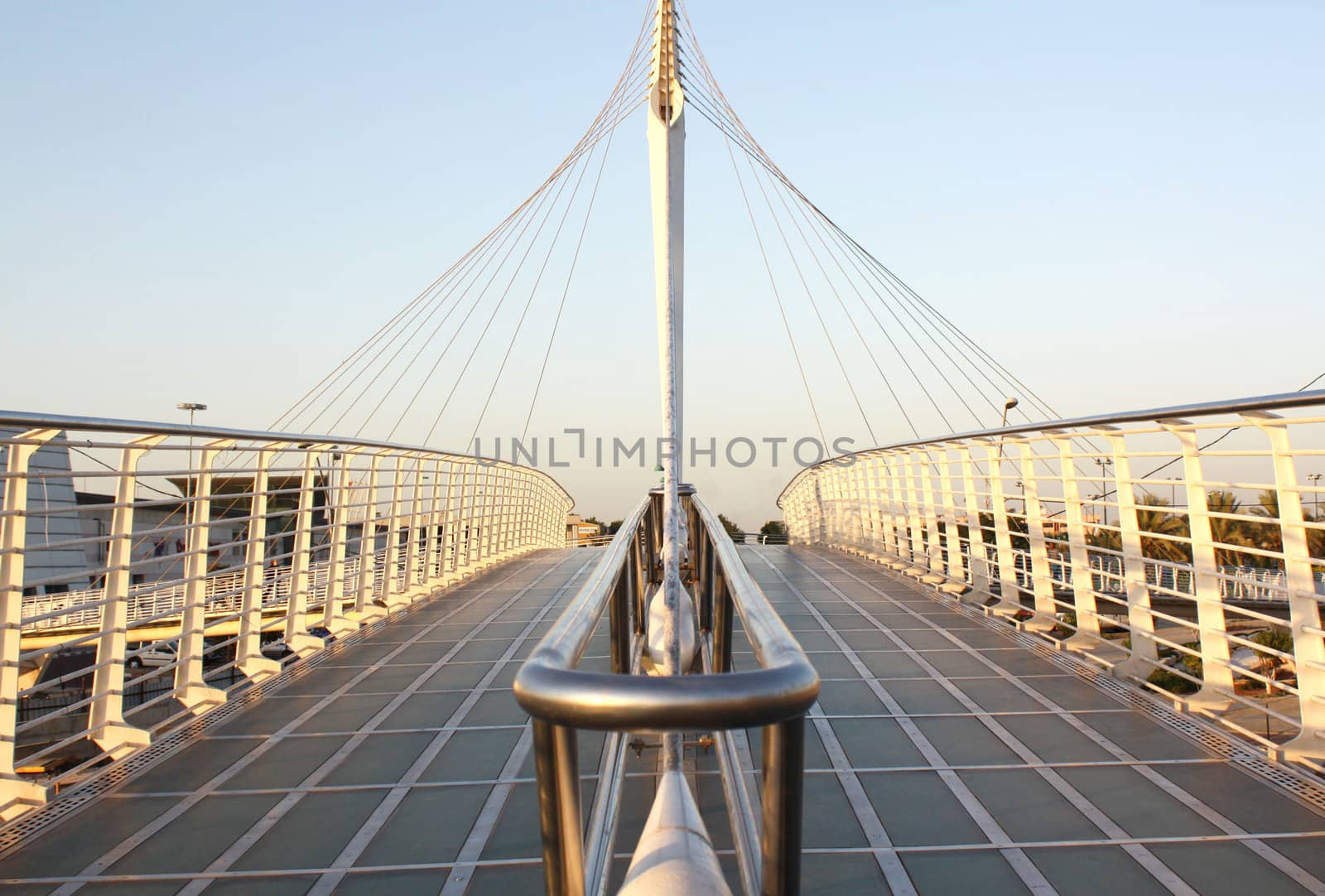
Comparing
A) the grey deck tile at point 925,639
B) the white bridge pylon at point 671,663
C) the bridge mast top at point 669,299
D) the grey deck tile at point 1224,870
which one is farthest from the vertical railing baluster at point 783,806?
the grey deck tile at point 925,639

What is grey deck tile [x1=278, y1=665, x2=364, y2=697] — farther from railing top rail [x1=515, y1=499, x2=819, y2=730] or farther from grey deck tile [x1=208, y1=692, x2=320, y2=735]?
railing top rail [x1=515, y1=499, x2=819, y2=730]

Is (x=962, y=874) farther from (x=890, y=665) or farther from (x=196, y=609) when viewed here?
(x=196, y=609)

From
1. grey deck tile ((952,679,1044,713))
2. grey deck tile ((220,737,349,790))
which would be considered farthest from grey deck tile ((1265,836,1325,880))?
grey deck tile ((220,737,349,790))

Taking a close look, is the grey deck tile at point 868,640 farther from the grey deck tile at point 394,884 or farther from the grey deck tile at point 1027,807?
the grey deck tile at point 394,884

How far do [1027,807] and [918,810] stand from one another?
0.41 m

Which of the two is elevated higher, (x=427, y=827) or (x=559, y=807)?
(x=559, y=807)

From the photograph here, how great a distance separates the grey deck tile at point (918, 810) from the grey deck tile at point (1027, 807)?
0.39 feet

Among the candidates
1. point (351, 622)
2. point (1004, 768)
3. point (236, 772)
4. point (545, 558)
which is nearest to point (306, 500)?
point (351, 622)

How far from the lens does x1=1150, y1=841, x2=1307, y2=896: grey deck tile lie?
8.66 feet

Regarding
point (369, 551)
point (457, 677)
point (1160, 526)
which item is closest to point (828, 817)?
point (457, 677)

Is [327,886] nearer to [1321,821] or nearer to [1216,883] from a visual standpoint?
[1216,883]

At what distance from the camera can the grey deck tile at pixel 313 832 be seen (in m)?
2.93

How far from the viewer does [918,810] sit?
3270 mm

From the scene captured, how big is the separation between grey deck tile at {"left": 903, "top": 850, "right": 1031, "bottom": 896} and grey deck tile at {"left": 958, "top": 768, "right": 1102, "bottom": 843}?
0.69ft
